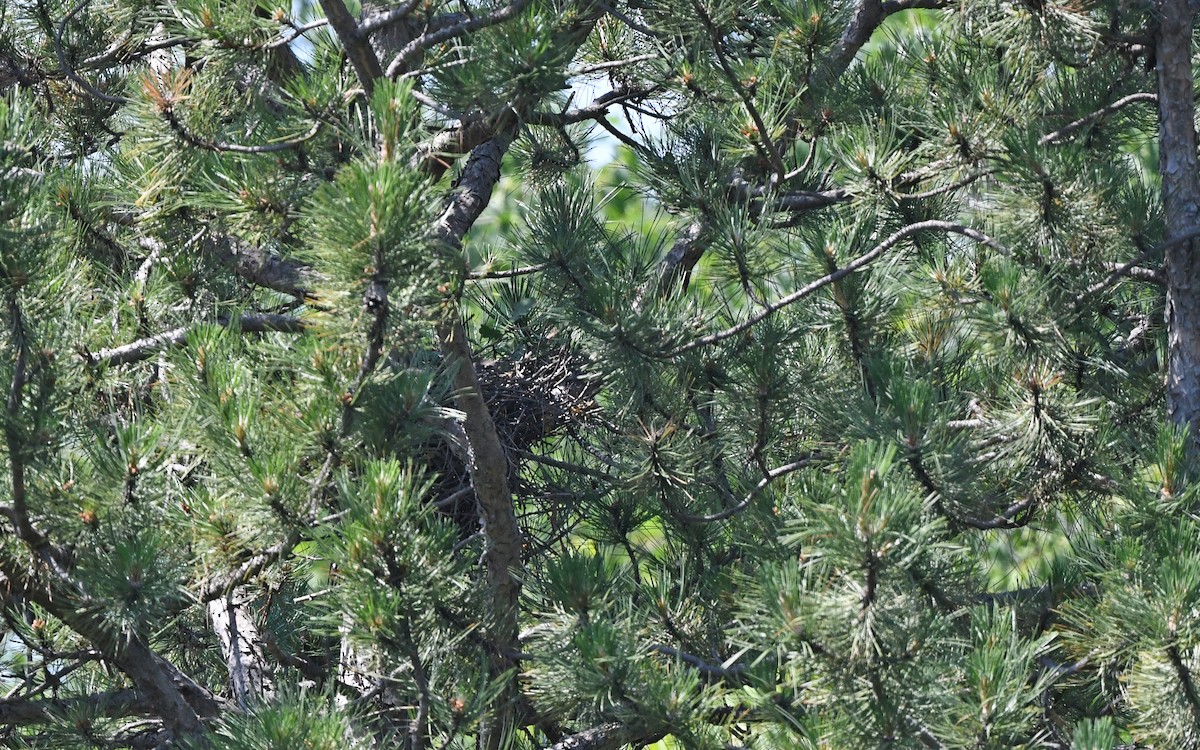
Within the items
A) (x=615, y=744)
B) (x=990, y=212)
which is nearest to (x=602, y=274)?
(x=990, y=212)

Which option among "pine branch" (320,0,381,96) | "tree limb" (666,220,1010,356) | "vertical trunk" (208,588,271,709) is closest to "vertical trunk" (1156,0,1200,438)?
"tree limb" (666,220,1010,356)

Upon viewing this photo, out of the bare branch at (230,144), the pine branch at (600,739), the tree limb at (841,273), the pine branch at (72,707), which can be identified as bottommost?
the pine branch at (600,739)

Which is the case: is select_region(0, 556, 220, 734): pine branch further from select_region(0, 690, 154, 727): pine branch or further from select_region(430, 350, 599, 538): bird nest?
select_region(430, 350, 599, 538): bird nest

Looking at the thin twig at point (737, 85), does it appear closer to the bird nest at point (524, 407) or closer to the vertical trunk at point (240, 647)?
the bird nest at point (524, 407)

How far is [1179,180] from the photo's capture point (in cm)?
189

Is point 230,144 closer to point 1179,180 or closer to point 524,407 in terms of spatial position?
point 524,407

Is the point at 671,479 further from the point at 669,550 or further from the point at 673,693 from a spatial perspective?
the point at 673,693

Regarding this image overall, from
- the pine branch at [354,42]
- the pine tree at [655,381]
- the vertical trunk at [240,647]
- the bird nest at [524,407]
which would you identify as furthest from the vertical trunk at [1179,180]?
the vertical trunk at [240,647]

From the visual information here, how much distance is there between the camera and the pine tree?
156cm

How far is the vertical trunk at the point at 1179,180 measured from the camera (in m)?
1.88

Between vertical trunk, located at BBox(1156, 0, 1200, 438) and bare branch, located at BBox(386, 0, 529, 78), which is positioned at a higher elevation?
bare branch, located at BBox(386, 0, 529, 78)

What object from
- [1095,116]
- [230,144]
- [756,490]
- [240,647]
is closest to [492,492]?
[756,490]

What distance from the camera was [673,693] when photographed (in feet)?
5.65

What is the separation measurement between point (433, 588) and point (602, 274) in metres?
0.64
